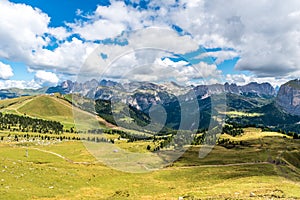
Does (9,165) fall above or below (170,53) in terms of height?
below

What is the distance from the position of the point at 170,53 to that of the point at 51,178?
47.4 meters

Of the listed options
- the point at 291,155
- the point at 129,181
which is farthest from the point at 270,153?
the point at 129,181

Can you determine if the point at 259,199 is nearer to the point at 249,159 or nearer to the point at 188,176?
the point at 188,176

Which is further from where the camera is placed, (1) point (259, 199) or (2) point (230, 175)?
(2) point (230, 175)

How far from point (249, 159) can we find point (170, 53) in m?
105

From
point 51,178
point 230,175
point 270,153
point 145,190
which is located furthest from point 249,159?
point 51,178

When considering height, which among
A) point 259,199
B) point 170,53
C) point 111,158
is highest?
point 170,53

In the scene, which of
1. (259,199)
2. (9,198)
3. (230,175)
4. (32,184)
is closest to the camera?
(259,199)

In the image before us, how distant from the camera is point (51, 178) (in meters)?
65.6

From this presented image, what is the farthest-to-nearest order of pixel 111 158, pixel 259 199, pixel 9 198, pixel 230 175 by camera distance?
pixel 111 158 < pixel 230 175 < pixel 9 198 < pixel 259 199

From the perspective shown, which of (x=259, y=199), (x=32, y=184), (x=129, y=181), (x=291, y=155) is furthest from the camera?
(x=291, y=155)

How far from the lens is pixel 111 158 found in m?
123

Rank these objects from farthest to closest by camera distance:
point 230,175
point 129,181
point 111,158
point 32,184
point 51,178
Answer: point 111,158 → point 230,175 → point 129,181 → point 51,178 → point 32,184

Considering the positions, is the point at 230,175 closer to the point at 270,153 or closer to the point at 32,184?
the point at 32,184
